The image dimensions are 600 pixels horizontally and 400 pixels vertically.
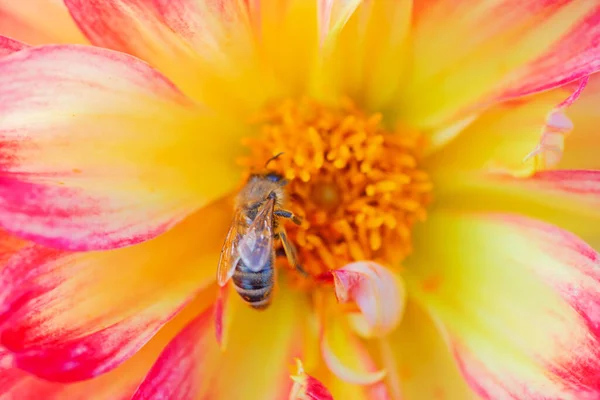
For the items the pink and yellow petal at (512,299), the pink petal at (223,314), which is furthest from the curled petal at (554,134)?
the pink petal at (223,314)

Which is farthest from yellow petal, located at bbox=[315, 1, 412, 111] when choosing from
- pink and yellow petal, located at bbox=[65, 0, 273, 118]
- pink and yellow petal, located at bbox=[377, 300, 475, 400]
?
pink and yellow petal, located at bbox=[377, 300, 475, 400]

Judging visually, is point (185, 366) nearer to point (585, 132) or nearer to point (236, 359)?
point (236, 359)

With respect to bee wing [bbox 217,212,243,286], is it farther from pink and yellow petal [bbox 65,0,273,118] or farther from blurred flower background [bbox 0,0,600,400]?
pink and yellow petal [bbox 65,0,273,118]

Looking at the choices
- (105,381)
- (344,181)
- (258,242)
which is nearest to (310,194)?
(344,181)

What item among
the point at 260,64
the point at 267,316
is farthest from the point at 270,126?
the point at 267,316

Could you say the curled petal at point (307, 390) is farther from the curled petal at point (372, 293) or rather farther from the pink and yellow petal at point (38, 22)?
the pink and yellow petal at point (38, 22)
